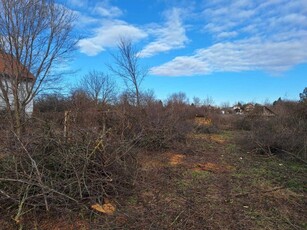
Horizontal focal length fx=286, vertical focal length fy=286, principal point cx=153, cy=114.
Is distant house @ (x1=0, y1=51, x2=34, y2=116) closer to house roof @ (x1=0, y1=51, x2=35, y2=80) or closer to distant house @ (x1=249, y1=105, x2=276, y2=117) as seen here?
house roof @ (x1=0, y1=51, x2=35, y2=80)

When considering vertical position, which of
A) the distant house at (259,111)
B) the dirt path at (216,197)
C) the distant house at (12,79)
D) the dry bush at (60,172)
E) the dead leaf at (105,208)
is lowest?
the dirt path at (216,197)

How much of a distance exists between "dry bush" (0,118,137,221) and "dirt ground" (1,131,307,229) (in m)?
0.30

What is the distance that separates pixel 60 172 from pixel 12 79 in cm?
732

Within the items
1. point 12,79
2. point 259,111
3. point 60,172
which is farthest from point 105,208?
point 259,111

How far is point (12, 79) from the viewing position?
10.6 meters

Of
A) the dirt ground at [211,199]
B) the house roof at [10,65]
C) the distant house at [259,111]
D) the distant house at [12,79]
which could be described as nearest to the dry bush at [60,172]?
the dirt ground at [211,199]

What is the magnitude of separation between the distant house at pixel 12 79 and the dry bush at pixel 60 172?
5.58 m

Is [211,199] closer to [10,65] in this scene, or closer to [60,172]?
[60,172]

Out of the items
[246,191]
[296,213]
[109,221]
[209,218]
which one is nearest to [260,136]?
[246,191]

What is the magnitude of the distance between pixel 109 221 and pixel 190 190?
206cm

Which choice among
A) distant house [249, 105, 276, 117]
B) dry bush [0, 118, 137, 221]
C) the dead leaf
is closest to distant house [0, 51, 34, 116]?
dry bush [0, 118, 137, 221]

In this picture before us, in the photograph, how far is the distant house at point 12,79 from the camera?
1044 cm

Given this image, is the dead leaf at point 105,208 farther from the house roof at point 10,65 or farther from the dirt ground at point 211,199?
the house roof at point 10,65

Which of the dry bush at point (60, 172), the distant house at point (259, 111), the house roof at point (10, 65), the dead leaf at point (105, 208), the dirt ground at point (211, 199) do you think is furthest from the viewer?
the distant house at point (259, 111)
